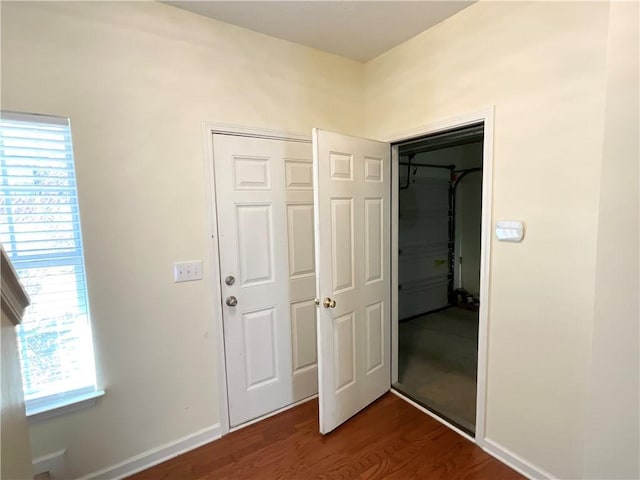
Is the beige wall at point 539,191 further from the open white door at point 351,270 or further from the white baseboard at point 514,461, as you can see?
the open white door at point 351,270

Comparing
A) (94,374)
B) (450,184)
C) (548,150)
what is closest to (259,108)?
(548,150)

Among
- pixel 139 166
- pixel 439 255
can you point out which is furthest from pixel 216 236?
pixel 439 255

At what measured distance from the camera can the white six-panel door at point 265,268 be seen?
81.6 inches

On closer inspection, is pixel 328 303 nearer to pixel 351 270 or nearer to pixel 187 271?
pixel 351 270

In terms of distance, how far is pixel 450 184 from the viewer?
4.54 metres

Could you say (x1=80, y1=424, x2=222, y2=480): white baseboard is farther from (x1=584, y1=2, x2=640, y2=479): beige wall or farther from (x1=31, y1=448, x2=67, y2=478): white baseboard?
(x1=584, y1=2, x2=640, y2=479): beige wall

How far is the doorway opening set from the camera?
3451mm

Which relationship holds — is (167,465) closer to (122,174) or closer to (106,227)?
(106,227)

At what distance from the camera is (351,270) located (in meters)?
2.20

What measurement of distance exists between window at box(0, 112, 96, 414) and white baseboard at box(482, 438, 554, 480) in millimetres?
2273

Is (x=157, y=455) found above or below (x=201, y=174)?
below

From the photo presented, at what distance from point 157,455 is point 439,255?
3.85m

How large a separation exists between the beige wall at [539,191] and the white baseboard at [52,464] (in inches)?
92.1

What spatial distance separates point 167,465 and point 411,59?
2960 millimetres
